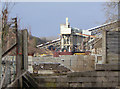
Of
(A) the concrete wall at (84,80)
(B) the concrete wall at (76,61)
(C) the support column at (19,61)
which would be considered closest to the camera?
(C) the support column at (19,61)

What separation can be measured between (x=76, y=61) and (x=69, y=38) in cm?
3751

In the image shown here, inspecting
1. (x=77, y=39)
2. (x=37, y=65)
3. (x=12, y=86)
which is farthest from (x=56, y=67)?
(x=77, y=39)

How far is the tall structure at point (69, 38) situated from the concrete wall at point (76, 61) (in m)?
33.9

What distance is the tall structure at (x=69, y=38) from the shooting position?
164 feet

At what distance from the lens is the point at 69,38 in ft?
169

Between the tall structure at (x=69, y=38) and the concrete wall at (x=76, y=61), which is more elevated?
the tall structure at (x=69, y=38)

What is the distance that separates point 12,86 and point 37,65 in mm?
8642

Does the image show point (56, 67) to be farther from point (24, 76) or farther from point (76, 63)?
point (24, 76)

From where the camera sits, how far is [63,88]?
7160 mm

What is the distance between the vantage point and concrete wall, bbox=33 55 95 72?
13586 mm

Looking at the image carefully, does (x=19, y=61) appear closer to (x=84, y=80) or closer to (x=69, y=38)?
(x=84, y=80)

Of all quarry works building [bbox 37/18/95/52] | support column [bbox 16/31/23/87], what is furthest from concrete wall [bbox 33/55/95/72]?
quarry works building [bbox 37/18/95/52]

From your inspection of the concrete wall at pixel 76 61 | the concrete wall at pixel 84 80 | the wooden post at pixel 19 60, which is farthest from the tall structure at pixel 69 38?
the wooden post at pixel 19 60

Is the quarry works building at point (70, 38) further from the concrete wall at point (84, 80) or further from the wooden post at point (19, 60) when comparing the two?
the wooden post at point (19, 60)
